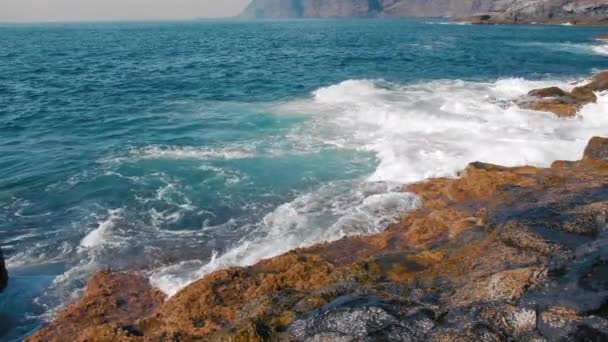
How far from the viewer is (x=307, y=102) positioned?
2991 cm

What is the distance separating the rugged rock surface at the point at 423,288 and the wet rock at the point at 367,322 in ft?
0.05

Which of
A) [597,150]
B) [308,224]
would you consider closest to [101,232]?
[308,224]

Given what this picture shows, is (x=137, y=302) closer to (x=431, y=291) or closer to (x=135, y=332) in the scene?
(x=135, y=332)

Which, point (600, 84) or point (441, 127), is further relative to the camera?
point (600, 84)

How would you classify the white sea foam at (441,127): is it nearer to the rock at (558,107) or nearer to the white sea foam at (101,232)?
the rock at (558,107)

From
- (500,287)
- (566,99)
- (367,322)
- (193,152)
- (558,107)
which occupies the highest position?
(500,287)

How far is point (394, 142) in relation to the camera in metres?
20.1

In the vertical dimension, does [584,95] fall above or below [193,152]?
above

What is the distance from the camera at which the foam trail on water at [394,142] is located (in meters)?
12.4

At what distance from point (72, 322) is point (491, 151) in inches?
618

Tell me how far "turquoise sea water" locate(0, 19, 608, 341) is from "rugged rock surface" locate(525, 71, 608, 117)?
1.01 metres

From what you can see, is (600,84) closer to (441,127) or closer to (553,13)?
(441,127)

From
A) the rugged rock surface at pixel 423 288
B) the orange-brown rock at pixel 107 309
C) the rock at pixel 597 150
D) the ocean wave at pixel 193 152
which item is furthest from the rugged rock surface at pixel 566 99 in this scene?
the orange-brown rock at pixel 107 309

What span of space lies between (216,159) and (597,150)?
47.4 ft
